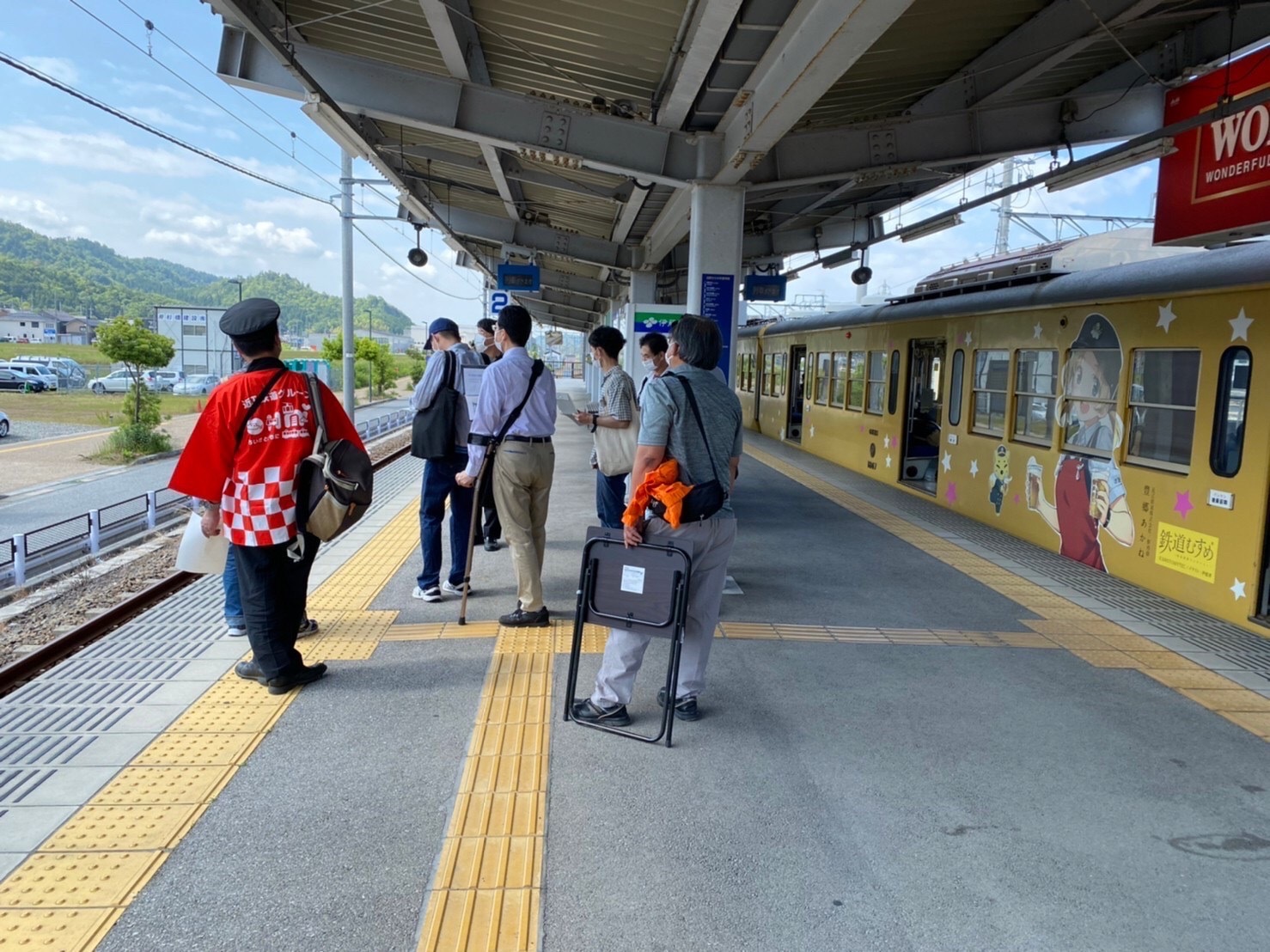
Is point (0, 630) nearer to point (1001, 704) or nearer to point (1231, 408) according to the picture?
point (1001, 704)

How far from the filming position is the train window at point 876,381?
11.3m

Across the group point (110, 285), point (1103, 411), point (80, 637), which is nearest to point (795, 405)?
point (1103, 411)

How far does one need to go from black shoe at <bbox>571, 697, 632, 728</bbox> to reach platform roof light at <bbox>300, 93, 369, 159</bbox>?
5.17 metres

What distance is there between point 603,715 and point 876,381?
890cm

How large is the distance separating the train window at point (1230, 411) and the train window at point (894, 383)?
5.39 metres

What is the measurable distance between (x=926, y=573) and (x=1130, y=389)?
79.7 inches

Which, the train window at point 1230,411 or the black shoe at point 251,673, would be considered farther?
the train window at point 1230,411

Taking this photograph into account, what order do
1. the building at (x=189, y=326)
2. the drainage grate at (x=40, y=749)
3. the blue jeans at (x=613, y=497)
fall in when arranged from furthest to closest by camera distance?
1. the building at (x=189, y=326)
2. the blue jeans at (x=613, y=497)
3. the drainage grate at (x=40, y=749)

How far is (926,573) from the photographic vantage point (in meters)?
6.59

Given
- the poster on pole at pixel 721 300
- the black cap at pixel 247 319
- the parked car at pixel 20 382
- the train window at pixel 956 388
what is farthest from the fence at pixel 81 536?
the parked car at pixel 20 382

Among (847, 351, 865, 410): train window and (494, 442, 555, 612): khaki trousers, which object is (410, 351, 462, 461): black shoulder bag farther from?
(847, 351, 865, 410): train window

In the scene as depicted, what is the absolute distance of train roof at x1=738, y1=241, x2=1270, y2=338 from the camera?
5.38 meters

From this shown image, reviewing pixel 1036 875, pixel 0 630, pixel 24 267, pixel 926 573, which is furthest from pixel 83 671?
pixel 24 267

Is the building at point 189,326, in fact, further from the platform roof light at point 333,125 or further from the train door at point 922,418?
the train door at point 922,418
